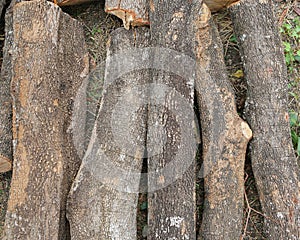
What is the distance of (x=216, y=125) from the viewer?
3357 millimetres

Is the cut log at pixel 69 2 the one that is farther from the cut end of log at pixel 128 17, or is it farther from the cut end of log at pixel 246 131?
the cut end of log at pixel 246 131

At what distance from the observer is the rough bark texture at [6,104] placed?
334cm

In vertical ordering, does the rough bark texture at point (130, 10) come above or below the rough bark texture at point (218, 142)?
above

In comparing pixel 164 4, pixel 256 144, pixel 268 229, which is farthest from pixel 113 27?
pixel 268 229

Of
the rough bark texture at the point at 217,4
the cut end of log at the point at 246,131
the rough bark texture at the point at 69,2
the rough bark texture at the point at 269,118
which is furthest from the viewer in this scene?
the rough bark texture at the point at 69,2

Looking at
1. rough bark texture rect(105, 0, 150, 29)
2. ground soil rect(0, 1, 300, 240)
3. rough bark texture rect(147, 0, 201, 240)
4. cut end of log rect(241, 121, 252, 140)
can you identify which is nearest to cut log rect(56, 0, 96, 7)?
ground soil rect(0, 1, 300, 240)

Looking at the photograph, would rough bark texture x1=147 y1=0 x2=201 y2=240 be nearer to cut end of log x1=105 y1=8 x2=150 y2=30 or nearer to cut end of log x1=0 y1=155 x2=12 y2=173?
cut end of log x1=105 y1=8 x2=150 y2=30

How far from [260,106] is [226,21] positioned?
0.84m

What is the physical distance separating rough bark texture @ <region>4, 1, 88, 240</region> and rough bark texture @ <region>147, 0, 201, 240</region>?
2.16 feet

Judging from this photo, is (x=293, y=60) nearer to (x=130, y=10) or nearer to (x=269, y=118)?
(x=269, y=118)

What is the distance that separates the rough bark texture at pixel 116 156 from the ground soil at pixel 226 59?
0.23 metres

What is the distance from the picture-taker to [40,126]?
10.5ft

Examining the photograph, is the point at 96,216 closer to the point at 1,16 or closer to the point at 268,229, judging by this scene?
the point at 268,229

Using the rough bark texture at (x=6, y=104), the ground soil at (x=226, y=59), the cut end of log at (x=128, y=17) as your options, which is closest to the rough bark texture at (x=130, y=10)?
the cut end of log at (x=128, y=17)
